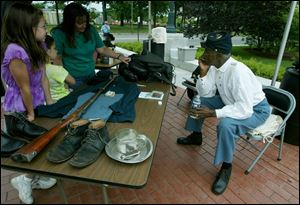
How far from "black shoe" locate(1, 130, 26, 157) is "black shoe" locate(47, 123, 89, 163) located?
0.18 metres

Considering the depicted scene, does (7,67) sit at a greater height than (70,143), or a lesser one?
greater

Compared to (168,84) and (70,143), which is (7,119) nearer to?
(70,143)

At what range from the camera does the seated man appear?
6.79 feet

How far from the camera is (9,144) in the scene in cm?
119

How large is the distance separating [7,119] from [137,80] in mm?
1556

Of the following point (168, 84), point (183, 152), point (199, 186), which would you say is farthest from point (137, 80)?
point (199, 186)

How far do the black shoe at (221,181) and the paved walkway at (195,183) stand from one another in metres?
0.05

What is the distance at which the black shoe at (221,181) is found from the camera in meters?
2.18

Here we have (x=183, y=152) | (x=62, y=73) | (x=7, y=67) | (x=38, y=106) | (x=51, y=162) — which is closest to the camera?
(x=51, y=162)

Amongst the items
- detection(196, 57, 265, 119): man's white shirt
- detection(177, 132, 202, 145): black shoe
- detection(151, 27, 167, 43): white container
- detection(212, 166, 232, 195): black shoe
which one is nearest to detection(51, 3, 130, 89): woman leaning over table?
detection(196, 57, 265, 119): man's white shirt

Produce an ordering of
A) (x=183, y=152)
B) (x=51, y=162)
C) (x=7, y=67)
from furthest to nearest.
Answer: (x=183, y=152) < (x=7, y=67) < (x=51, y=162)

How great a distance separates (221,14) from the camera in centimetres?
299

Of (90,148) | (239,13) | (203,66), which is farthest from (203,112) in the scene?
(239,13)

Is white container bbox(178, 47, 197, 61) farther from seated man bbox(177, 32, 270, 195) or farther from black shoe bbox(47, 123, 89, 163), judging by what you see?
black shoe bbox(47, 123, 89, 163)
